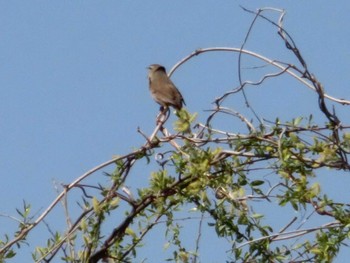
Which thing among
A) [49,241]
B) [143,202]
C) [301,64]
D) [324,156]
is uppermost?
[301,64]

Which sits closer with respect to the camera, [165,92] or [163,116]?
[163,116]

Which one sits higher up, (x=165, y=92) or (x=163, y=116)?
(x=165, y=92)

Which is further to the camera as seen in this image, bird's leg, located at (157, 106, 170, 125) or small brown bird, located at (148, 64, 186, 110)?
small brown bird, located at (148, 64, 186, 110)

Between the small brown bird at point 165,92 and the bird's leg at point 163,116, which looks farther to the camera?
the small brown bird at point 165,92

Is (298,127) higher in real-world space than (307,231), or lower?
higher

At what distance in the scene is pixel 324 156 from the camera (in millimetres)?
4121

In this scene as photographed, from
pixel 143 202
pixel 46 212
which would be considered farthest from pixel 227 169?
pixel 46 212

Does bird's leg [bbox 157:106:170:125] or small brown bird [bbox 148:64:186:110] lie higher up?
small brown bird [bbox 148:64:186:110]

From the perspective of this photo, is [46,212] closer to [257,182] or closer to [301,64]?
[257,182]

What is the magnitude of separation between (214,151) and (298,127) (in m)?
0.36

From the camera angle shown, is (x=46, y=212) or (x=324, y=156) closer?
(x=324, y=156)

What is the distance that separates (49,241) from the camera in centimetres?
443

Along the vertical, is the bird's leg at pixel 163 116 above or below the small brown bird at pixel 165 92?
below

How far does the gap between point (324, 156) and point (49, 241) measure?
4.02 feet
